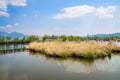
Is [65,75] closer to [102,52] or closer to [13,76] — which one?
[13,76]

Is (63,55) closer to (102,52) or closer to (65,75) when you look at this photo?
(102,52)

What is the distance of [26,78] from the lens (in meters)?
11.8

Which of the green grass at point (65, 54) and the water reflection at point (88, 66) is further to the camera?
the green grass at point (65, 54)

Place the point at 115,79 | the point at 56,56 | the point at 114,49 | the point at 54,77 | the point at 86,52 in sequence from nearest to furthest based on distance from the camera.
Answer: the point at 115,79 → the point at 54,77 → the point at 86,52 → the point at 56,56 → the point at 114,49

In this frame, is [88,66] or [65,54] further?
[65,54]

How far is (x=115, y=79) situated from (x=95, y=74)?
5.40 ft

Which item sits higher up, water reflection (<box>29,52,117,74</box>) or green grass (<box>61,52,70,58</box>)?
green grass (<box>61,52,70,58</box>)

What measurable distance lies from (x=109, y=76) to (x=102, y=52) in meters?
9.61

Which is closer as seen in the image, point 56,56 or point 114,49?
point 56,56

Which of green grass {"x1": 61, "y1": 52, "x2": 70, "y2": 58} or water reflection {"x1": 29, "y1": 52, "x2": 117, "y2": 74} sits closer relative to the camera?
water reflection {"x1": 29, "y1": 52, "x2": 117, "y2": 74}

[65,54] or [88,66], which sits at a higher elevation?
[65,54]

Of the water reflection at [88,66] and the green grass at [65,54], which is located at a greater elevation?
the green grass at [65,54]

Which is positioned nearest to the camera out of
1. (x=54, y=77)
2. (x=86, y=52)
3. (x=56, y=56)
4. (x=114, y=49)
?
(x=54, y=77)

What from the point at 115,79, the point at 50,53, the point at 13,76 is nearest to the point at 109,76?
the point at 115,79
